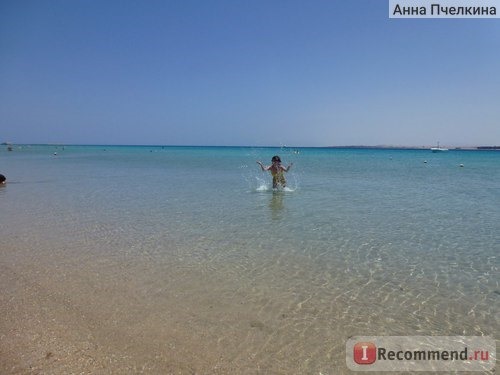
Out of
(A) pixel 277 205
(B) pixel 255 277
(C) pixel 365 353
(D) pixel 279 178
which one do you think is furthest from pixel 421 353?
(D) pixel 279 178

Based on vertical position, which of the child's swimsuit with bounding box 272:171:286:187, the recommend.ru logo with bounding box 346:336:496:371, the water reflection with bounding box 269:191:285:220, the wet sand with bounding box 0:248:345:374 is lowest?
the recommend.ru logo with bounding box 346:336:496:371

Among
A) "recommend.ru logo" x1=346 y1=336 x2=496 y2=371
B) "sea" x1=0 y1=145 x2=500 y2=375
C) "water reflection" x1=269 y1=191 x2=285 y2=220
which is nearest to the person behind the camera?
"recommend.ru logo" x1=346 y1=336 x2=496 y2=371

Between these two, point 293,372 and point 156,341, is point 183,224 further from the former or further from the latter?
point 293,372

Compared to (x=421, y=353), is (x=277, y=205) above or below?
above

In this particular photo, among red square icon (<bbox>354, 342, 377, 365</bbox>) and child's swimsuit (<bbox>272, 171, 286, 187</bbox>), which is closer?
red square icon (<bbox>354, 342, 377, 365</bbox>)

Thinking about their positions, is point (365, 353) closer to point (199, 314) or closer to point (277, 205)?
point (199, 314)

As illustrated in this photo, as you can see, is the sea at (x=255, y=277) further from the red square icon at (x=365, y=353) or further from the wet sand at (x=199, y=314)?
the red square icon at (x=365, y=353)

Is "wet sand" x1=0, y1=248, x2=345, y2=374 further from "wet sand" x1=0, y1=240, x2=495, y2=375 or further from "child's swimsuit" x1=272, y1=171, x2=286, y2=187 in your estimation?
"child's swimsuit" x1=272, y1=171, x2=286, y2=187

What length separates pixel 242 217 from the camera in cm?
1157

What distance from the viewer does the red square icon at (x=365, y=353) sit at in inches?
166

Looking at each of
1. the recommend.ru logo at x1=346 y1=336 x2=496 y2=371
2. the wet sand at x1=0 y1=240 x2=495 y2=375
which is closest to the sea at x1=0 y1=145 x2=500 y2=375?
the wet sand at x1=0 y1=240 x2=495 y2=375

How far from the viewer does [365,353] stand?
4.36 m

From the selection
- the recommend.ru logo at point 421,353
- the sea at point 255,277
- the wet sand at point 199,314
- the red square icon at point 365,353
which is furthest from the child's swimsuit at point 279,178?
the red square icon at point 365,353

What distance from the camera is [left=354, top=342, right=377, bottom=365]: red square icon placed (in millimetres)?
4211
